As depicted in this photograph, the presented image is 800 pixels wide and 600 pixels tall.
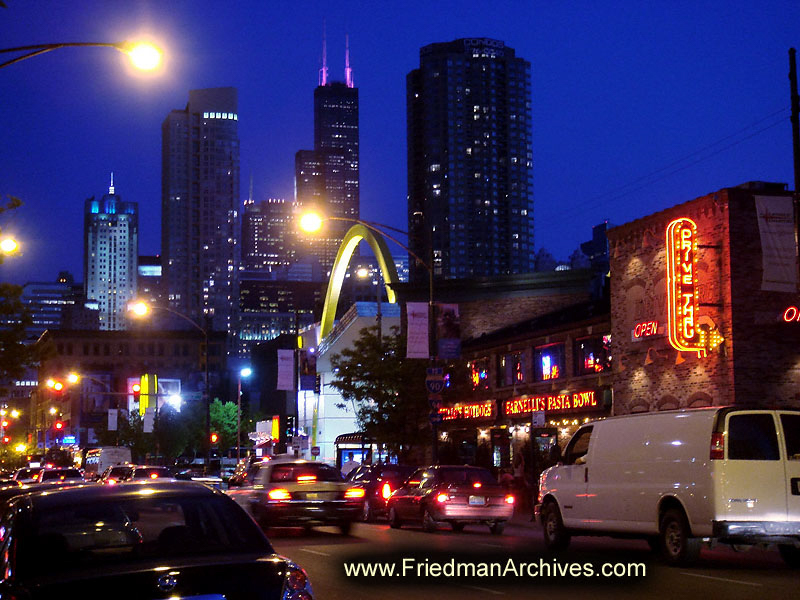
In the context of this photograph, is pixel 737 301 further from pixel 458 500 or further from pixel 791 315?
pixel 458 500

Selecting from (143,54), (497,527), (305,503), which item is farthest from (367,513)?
(143,54)

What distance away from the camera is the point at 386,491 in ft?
103

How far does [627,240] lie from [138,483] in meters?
30.3

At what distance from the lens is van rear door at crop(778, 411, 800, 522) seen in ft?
52.3

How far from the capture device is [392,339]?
50219 millimetres

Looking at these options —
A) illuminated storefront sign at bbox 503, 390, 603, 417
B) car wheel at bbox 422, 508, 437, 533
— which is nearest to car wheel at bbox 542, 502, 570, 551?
car wheel at bbox 422, 508, 437, 533

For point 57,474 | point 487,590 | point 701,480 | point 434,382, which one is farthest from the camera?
point 57,474

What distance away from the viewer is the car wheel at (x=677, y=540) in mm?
16250

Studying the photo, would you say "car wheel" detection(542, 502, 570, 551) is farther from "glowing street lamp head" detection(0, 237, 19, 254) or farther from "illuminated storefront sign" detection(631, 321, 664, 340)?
"glowing street lamp head" detection(0, 237, 19, 254)

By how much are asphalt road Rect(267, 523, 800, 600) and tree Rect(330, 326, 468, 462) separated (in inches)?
945

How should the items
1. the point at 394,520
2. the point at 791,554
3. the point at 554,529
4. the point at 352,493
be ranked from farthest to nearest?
the point at 394,520, the point at 352,493, the point at 554,529, the point at 791,554

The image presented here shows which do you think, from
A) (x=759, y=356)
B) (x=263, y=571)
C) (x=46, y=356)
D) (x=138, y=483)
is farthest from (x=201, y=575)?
(x=46, y=356)

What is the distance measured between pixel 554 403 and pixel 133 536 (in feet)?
113

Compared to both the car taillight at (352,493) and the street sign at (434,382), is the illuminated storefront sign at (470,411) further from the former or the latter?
the car taillight at (352,493)
